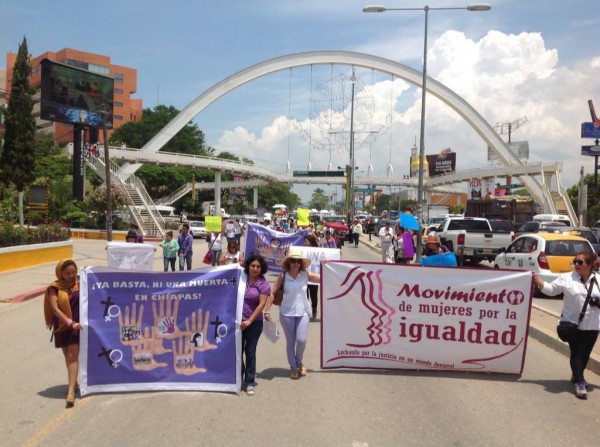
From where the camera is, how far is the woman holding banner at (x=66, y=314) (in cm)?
595

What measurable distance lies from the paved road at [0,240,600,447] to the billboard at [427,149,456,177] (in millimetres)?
108573

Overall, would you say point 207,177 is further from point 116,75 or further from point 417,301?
point 417,301

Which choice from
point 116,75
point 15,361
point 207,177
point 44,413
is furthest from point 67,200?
point 116,75

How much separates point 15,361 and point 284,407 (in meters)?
4.07

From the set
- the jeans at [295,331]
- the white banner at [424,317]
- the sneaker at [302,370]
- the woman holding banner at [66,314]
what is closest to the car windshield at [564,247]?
the white banner at [424,317]

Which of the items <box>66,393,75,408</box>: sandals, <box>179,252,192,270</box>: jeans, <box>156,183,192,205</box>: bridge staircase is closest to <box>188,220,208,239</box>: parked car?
<box>179,252,192,270</box>: jeans

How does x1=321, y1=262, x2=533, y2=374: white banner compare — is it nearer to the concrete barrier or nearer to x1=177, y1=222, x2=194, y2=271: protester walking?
x1=177, y1=222, x2=194, y2=271: protester walking

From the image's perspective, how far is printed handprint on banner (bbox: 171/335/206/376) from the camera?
634cm

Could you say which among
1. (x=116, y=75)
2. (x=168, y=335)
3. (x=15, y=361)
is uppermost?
(x=116, y=75)

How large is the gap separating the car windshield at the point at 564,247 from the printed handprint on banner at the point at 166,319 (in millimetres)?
10577

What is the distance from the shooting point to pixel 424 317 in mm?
7230

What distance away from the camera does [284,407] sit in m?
5.89

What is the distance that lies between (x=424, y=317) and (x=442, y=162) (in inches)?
4401

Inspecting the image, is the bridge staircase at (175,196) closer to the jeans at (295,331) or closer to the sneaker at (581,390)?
the jeans at (295,331)
